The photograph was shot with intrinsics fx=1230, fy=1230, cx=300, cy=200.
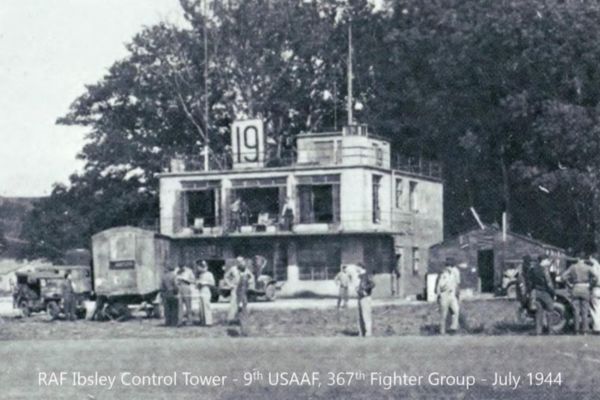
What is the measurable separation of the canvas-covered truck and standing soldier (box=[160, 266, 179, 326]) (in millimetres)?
6744

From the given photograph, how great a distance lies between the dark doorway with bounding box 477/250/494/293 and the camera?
5533cm

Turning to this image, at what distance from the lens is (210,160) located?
7262cm

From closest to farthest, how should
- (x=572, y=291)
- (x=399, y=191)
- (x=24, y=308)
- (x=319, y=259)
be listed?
(x=572, y=291)
(x=24, y=308)
(x=319, y=259)
(x=399, y=191)

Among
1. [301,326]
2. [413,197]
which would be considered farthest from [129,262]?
[413,197]

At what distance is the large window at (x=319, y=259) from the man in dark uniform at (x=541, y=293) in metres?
32.3

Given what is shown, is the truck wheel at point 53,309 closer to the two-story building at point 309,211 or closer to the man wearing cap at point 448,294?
the man wearing cap at point 448,294

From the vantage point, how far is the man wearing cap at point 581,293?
997 inches

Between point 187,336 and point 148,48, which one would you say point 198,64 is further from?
point 187,336

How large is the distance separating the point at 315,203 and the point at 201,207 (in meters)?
6.80

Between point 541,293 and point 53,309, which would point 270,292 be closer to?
point 53,309

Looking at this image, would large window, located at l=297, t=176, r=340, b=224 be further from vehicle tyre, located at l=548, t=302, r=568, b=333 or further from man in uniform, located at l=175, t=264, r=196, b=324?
vehicle tyre, located at l=548, t=302, r=568, b=333

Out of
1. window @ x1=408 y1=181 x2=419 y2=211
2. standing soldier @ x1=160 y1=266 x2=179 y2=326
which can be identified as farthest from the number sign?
standing soldier @ x1=160 y1=266 x2=179 y2=326

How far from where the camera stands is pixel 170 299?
31500 millimetres

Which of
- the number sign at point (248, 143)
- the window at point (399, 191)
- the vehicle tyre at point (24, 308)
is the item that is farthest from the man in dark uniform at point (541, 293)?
the number sign at point (248, 143)
